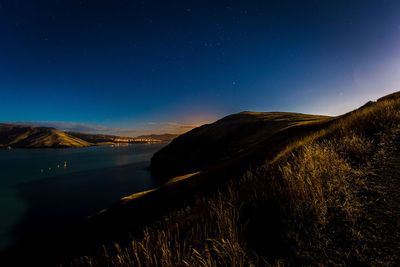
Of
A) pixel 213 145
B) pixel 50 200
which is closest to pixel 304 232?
pixel 213 145

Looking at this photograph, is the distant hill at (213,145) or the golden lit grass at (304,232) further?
the distant hill at (213,145)

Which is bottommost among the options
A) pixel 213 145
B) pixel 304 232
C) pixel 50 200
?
pixel 50 200

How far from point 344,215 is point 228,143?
82006mm

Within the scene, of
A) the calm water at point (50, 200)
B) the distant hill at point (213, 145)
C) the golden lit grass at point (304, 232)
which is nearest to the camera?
the golden lit grass at point (304, 232)

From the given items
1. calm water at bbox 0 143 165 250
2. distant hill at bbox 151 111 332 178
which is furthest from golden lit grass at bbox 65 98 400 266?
distant hill at bbox 151 111 332 178

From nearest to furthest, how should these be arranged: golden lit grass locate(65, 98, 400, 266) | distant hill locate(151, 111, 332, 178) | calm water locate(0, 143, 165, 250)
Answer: golden lit grass locate(65, 98, 400, 266)
calm water locate(0, 143, 165, 250)
distant hill locate(151, 111, 332, 178)

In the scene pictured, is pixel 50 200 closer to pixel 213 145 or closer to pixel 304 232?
pixel 213 145

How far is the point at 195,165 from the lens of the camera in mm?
86188

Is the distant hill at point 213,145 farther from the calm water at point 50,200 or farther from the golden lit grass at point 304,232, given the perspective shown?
the golden lit grass at point 304,232

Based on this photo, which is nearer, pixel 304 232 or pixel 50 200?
pixel 304 232

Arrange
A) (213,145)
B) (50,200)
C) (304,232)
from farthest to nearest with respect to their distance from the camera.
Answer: (213,145) → (50,200) → (304,232)

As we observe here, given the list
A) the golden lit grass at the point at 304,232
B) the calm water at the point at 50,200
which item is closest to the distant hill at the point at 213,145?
the calm water at the point at 50,200

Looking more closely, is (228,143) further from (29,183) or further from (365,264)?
(29,183)

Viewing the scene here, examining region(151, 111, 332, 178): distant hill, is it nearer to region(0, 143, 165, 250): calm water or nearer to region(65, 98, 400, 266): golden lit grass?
region(0, 143, 165, 250): calm water
